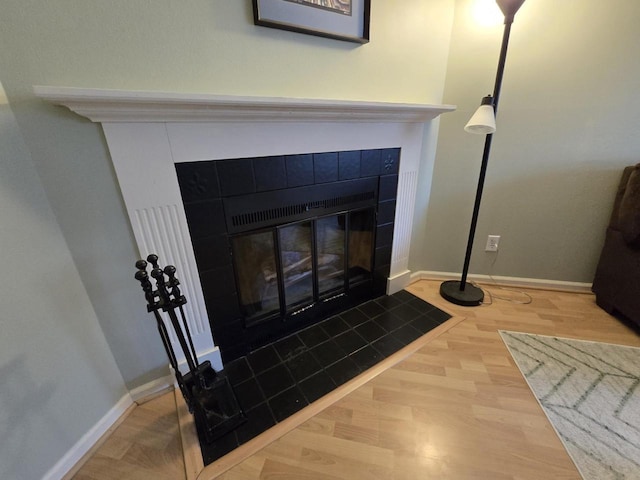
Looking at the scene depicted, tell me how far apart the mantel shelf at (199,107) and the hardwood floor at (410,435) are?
1.19 m

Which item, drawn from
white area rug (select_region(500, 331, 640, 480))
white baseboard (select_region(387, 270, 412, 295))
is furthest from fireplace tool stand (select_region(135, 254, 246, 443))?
white area rug (select_region(500, 331, 640, 480))

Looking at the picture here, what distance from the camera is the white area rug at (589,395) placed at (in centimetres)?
94

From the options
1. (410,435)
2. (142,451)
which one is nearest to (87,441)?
(142,451)

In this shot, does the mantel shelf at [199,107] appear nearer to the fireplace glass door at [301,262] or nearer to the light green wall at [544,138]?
the fireplace glass door at [301,262]

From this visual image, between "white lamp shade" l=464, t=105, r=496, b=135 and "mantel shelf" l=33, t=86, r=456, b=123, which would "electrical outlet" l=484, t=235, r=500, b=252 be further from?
"mantel shelf" l=33, t=86, r=456, b=123

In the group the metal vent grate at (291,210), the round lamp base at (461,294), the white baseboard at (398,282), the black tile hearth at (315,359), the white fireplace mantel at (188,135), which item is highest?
the white fireplace mantel at (188,135)

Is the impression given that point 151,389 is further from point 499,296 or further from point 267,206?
point 499,296

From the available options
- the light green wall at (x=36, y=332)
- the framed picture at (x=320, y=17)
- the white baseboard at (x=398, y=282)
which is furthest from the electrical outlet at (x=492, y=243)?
the light green wall at (x=36, y=332)

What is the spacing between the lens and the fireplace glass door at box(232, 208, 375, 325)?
1.31 metres

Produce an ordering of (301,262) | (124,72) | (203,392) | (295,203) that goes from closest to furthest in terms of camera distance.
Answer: (124,72) < (203,392) < (295,203) < (301,262)

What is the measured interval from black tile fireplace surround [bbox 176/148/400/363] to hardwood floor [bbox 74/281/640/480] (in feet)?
1.53

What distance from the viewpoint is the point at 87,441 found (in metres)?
1.00

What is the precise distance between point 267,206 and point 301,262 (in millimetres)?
434

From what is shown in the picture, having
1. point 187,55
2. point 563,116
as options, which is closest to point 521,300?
point 563,116
